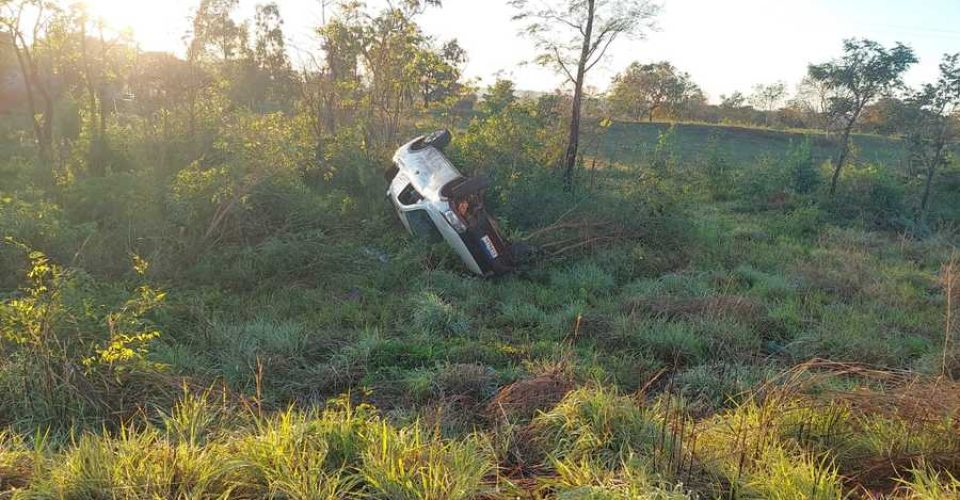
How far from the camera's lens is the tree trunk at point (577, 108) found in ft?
35.0

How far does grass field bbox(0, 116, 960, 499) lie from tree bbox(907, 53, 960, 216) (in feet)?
15.2

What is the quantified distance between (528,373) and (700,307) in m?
2.44

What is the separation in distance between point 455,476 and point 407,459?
0.81 feet

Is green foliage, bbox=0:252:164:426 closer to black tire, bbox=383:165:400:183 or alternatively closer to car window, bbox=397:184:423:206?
car window, bbox=397:184:423:206

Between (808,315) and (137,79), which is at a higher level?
(137,79)

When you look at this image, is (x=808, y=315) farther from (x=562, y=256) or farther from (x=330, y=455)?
(x=330, y=455)

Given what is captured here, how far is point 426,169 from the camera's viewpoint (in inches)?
312

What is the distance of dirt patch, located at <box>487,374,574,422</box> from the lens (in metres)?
3.65

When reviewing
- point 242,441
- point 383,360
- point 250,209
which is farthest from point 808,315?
point 250,209

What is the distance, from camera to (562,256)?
25.7 ft

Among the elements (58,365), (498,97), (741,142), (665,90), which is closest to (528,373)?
(58,365)

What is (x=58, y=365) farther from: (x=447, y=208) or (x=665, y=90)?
(x=665, y=90)

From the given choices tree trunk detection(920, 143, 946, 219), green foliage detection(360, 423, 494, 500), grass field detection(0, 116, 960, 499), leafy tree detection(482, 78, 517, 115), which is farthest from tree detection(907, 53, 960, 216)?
green foliage detection(360, 423, 494, 500)

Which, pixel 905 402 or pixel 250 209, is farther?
pixel 250 209
